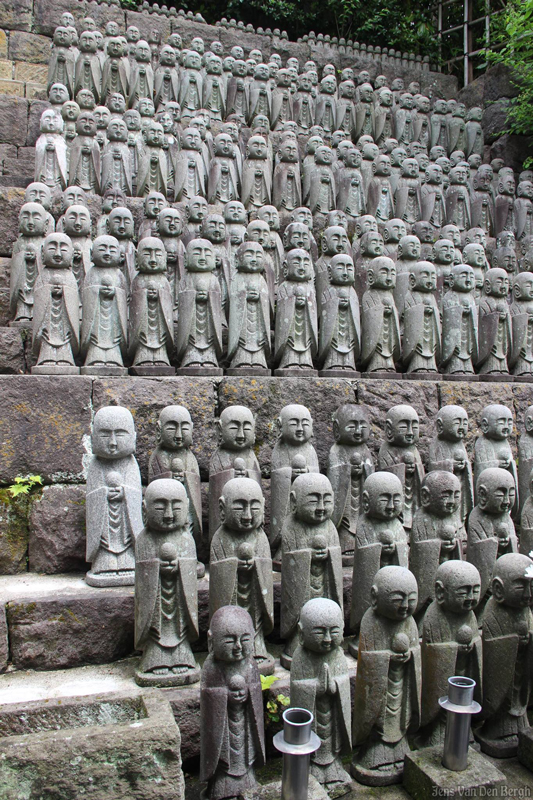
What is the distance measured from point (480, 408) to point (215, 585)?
12.7ft

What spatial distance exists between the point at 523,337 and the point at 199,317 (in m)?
3.75

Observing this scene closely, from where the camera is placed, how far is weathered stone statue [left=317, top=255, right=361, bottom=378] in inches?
256

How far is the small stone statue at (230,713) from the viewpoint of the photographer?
10.4 feet

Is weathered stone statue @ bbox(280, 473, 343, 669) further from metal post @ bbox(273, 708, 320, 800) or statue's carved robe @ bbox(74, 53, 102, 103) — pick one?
statue's carved robe @ bbox(74, 53, 102, 103)

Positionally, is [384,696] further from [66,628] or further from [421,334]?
[421,334]

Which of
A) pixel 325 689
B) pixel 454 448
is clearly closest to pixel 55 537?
pixel 325 689

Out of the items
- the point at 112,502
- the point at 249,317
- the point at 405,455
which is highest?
the point at 249,317

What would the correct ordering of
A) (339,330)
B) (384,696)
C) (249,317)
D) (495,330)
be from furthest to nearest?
(495,330) → (339,330) → (249,317) → (384,696)

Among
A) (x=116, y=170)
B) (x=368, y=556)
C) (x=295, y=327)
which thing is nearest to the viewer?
(x=368, y=556)

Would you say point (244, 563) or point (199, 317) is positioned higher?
point (199, 317)

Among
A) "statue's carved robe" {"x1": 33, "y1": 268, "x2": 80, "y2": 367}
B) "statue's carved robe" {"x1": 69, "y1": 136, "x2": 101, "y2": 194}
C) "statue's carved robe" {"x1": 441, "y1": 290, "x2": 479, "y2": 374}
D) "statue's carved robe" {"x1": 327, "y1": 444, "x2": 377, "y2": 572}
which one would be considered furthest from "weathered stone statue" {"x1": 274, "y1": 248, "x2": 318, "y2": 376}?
"statue's carved robe" {"x1": 69, "y1": 136, "x2": 101, "y2": 194}

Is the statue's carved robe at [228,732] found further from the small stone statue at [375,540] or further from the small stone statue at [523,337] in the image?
the small stone statue at [523,337]

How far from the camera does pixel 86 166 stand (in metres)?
8.93

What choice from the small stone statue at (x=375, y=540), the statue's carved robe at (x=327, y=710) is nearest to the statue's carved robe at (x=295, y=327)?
the small stone statue at (x=375, y=540)
